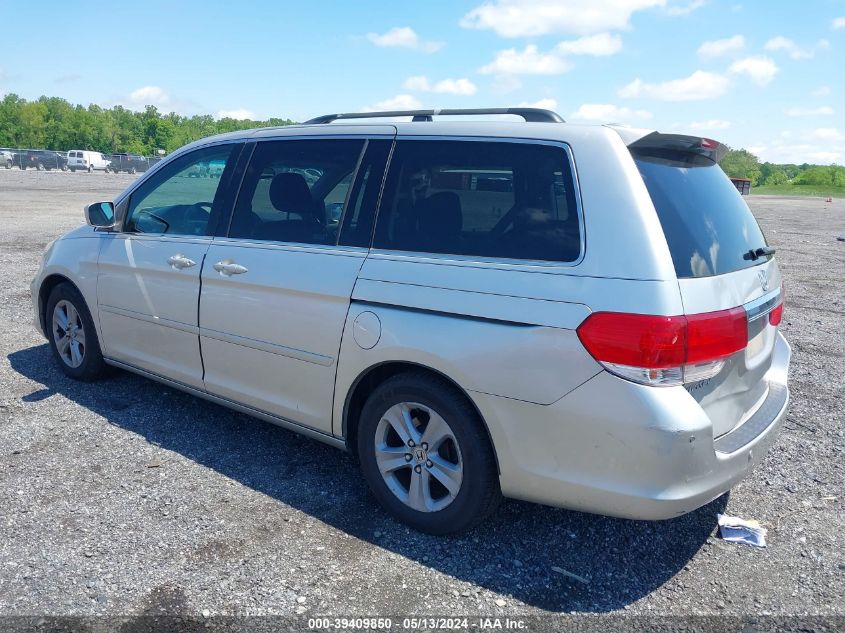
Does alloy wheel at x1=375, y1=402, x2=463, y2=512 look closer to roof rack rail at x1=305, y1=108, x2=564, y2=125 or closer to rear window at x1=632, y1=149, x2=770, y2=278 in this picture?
rear window at x1=632, y1=149, x2=770, y2=278

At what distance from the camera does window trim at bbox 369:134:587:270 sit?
115 inches

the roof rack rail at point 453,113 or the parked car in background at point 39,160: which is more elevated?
the roof rack rail at point 453,113

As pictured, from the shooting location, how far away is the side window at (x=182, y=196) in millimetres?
4426

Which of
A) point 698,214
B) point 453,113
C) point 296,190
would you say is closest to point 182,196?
point 296,190

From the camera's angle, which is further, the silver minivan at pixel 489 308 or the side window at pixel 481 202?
the side window at pixel 481 202

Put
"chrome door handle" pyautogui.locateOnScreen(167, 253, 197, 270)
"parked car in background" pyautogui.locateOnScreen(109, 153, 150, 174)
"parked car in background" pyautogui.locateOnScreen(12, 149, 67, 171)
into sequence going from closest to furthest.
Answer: "chrome door handle" pyautogui.locateOnScreen(167, 253, 197, 270) → "parked car in background" pyautogui.locateOnScreen(12, 149, 67, 171) → "parked car in background" pyautogui.locateOnScreen(109, 153, 150, 174)

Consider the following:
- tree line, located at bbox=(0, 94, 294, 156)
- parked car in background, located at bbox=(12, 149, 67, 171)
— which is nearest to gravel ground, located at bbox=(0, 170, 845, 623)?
parked car in background, located at bbox=(12, 149, 67, 171)

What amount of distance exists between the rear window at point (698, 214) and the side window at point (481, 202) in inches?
14.9

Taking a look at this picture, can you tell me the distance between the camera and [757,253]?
3393mm

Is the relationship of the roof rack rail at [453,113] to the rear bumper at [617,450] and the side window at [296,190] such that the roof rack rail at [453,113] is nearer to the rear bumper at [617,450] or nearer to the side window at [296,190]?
the side window at [296,190]

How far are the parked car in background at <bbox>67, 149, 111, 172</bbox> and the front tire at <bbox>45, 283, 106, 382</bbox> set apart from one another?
2548 inches

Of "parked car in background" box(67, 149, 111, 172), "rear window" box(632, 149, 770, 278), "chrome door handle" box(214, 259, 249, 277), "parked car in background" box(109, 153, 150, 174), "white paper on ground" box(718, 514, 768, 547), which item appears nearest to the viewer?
"rear window" box(632, 149, 770, 278)

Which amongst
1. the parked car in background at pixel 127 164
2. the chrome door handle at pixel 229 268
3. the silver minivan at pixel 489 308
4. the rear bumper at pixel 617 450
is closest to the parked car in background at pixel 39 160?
the parked car in background at pixel 127 164

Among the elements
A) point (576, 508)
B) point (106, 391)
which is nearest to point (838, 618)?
point (576, 508)
